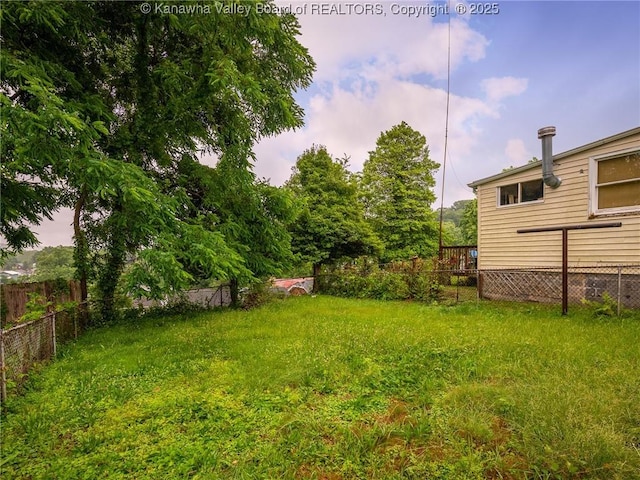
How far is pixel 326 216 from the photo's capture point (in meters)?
12.7

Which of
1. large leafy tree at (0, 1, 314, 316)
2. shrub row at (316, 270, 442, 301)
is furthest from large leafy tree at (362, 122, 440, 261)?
large leafy tree at (0, 1, 314, 316)

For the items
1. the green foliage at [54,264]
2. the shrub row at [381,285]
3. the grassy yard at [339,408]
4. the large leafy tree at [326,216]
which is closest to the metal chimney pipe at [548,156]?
the shrub row at [381,285]

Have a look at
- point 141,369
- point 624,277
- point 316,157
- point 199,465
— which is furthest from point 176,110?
point 624,277

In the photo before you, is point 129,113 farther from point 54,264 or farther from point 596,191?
point 596,191

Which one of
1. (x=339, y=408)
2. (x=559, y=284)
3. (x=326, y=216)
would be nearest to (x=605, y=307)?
(x=559, y=284)

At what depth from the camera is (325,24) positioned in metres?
7.54

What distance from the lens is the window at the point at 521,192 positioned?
344 inches

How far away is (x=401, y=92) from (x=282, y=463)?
40.8ft

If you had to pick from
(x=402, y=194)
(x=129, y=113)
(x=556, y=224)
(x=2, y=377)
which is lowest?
(x=2, y=377)

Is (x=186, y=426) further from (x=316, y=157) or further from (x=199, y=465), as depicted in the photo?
(x=316, y=157)

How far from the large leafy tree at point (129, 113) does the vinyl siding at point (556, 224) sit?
708 centimetres

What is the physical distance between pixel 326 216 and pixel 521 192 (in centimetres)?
689

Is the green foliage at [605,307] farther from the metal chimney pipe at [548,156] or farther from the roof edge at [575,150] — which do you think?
the roof edge at [575,150]

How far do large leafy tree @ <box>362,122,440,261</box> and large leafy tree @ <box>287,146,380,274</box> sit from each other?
499cm
